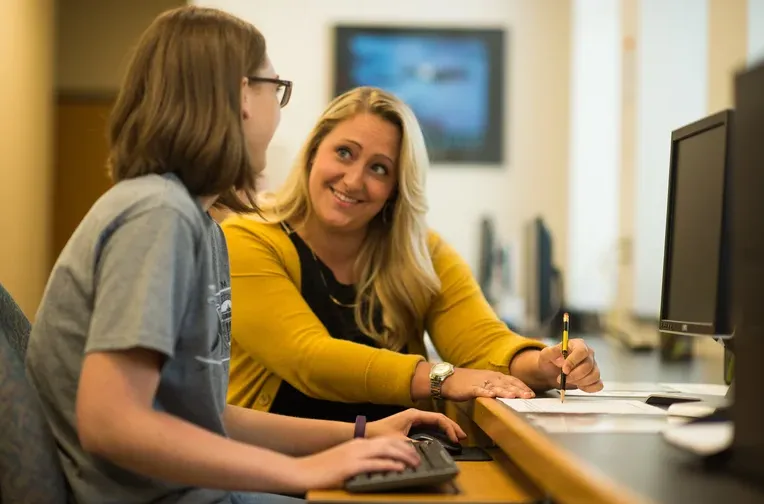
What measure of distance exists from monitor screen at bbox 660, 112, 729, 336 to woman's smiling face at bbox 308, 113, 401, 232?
0.68 meters

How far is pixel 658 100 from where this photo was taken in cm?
463

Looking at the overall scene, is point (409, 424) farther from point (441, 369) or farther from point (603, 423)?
point (603, 423)

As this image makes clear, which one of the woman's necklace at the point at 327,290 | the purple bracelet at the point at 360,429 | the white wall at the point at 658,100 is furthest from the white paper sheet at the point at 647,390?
the white wall at the point at 658,100

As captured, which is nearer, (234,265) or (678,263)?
(678,263)

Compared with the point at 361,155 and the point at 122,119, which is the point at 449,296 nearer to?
the point at 361,155

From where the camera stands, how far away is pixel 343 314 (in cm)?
202

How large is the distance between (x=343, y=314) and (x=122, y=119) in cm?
92

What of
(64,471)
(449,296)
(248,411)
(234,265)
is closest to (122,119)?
(64,471)

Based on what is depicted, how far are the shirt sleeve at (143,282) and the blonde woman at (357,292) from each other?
2.42 ft

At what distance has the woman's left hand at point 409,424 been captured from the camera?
1.56m

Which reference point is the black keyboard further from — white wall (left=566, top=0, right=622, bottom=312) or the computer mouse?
white wall (left=566, top=0, right=622, bottom=312)

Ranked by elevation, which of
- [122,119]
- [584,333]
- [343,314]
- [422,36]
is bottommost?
[584,333]

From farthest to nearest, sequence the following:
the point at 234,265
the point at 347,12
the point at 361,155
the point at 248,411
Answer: the point at 347,12 → the point at 361,155 → the point at 234,265 → the point at 248,411

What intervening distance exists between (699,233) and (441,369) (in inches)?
21.3
